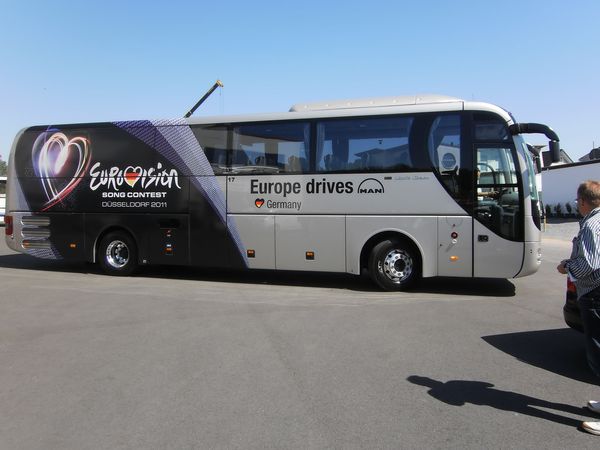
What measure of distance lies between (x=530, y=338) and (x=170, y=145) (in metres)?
7.71

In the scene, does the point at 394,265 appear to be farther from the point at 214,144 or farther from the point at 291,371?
the point at 291,371

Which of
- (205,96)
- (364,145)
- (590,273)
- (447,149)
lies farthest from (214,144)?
(205,96)

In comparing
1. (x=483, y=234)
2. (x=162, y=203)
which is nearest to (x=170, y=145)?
(x=162, y=203)

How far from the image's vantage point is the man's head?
11.6 feet

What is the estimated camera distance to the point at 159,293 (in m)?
8.91

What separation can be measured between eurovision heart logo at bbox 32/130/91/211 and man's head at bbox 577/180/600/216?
10.1 meters

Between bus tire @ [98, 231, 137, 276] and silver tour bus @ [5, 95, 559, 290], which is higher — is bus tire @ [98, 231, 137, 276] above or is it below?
below

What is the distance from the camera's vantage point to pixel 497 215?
8336mm

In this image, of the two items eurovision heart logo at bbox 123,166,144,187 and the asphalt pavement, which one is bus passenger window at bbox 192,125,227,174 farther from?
the asphalt pavement

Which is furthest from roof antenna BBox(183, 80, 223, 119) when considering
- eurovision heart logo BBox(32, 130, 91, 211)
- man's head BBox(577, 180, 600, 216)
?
man's head BBox(577, 180, 600, 216)

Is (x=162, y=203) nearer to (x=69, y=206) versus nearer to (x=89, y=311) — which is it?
(x=69, y=206)

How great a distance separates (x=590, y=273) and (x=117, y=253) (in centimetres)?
989

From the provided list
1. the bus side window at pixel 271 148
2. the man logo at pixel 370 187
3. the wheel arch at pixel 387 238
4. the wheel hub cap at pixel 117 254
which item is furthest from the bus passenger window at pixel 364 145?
the wheel hub cap at pixel 117 254

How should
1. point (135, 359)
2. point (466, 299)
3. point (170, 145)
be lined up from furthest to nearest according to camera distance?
point (170, 145) < point (466, 299) < point (135, 359)
